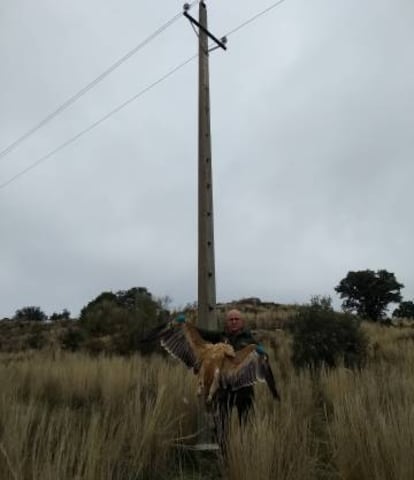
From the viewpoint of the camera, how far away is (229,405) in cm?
582

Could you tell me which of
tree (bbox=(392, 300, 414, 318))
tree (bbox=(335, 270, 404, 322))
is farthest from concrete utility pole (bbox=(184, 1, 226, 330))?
tree (bbox=(392, 300, 414, 318))

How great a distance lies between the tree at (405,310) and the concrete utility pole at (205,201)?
2223 inches

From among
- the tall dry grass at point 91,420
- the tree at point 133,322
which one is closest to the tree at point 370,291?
the tree at point 133,322

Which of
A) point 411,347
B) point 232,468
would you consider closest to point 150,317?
point 411,347

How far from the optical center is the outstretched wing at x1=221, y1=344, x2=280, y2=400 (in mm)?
5242

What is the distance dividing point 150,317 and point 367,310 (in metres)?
38.1

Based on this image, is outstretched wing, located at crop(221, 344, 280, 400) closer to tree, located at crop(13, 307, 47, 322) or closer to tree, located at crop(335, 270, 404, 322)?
tree, located at crop(335, 270, 404, 322)

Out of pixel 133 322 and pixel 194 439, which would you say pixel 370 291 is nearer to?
pixel 133 322

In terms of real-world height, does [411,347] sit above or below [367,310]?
below

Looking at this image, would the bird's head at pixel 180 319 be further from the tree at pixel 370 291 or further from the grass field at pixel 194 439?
the tree at pixel 370 291

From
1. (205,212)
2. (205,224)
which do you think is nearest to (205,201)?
(205,212)

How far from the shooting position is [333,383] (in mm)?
9250

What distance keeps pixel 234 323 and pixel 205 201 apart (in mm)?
2247

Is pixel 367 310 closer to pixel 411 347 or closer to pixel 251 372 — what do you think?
pixel 411 347
